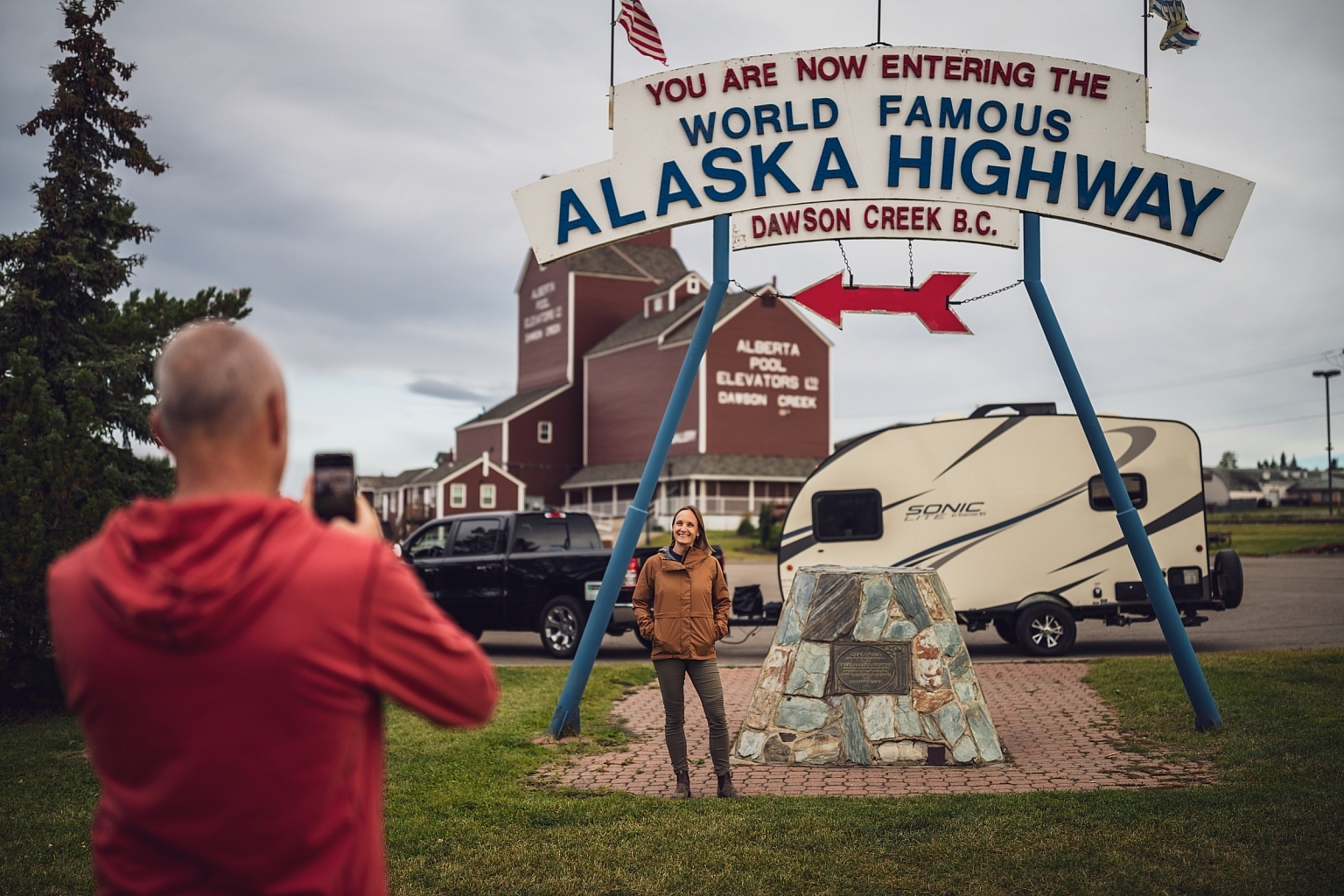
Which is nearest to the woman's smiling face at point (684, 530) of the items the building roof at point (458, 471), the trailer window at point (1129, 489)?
the trailer window at point (1129, 489)

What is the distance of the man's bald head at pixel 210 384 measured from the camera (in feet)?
5.98

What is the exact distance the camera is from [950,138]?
9023 mm

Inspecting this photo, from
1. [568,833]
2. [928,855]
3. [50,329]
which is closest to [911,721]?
[928,855]

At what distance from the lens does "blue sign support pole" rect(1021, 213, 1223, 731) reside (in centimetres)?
882

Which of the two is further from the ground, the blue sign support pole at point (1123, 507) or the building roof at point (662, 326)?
the building roof at point (662, 326)

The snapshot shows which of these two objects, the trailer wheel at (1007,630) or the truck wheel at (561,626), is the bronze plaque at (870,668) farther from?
the trailer wheel at (1007,630)

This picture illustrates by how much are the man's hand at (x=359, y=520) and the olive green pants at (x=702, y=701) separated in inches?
204

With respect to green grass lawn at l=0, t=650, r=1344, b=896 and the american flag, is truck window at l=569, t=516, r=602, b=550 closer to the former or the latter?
green grass lawn at l=0, t=650, r=1344, b=896

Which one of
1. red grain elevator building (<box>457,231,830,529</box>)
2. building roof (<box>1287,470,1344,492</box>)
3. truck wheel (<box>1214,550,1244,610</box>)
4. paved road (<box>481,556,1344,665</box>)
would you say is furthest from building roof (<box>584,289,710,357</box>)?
building roof (<box>1287,470,1344,492</box>)

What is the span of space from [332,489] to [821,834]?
480cm

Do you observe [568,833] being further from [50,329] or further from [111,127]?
[111,127]

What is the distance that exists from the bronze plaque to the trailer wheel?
7.76m

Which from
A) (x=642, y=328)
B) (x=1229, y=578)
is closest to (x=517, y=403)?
(x=642, y=328)

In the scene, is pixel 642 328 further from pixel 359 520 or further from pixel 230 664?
pixel 230 664
